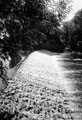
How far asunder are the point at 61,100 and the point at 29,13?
139 inches

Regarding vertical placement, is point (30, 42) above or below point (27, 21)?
below

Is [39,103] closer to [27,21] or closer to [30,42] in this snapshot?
[30,42]

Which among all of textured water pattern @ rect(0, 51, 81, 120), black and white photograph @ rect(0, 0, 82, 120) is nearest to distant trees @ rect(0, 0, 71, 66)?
black and white photograph @ rect(0, 0, 82, 120)

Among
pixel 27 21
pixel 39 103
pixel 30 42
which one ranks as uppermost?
pixel 27 21

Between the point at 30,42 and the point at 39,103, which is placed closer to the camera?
the point at 30,42

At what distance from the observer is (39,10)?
22.0 ft

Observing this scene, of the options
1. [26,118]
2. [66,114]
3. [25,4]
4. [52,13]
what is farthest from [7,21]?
[66,114]

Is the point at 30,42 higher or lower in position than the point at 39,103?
higher

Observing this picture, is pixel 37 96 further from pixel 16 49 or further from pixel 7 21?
pixel 7 21

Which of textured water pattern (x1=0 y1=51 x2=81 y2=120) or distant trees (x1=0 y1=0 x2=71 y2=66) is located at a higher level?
distant trees (x1=0 y1=0 x2=71 y2=66)

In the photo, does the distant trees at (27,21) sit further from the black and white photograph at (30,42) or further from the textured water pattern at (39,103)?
the textured water pattern at (39,103)

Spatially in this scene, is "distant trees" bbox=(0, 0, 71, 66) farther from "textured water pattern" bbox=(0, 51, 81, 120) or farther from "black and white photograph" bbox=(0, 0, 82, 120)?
"textured water pattern" bbox=(0, 51, 81, 120)

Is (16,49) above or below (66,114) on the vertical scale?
above

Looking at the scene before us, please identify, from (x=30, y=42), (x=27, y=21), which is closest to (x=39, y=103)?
(x=30, y=42)
